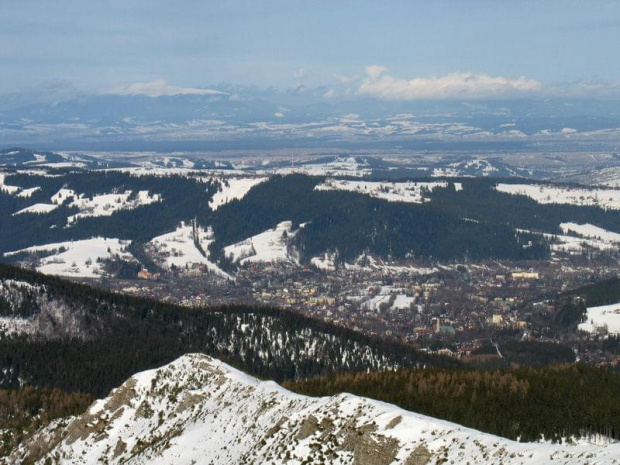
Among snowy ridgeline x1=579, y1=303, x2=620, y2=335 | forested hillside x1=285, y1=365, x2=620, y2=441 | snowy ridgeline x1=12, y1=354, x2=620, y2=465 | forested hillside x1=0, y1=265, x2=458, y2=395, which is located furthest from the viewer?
snowy ridgeline x1=579, y1=303, x2=620, y2=335

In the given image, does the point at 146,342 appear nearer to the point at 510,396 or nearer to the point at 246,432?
the point at 510,396

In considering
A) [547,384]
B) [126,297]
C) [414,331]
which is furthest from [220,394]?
[414,331]

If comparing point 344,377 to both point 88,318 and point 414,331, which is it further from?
point 414,331

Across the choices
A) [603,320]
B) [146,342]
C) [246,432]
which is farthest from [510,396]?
[603,320]

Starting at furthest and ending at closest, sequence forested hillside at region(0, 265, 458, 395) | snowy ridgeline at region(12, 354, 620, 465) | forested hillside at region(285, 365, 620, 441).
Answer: forested hillside at region(0, 265, 458, 395), forested hillside at region(285, 365, 620, 441), snowy ridgeline at region(12, 354, 620, 465)

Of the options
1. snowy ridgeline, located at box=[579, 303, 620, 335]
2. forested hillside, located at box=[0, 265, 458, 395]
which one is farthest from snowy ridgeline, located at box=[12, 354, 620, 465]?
snowy ridgeline, located at box=[579, 303, 620, 335]

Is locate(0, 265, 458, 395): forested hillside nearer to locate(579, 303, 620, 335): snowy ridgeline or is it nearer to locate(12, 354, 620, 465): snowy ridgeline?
locate(579, 303, 620, 335): snowy ridgeline

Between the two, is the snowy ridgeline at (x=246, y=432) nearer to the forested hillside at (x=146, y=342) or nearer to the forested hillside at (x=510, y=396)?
the forested hillside at (x=510, y=396)
